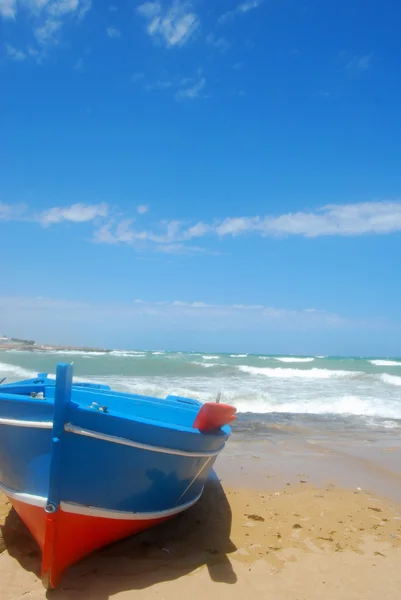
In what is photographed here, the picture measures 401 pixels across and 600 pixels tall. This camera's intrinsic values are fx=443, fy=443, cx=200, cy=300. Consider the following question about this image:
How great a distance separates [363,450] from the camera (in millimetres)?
9156

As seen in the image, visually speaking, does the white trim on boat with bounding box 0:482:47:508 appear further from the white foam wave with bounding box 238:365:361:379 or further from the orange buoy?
the white foam wave with bounding box 238:365:361:379

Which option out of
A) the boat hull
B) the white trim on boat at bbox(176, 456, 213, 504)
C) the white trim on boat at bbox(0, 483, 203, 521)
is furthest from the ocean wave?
the boat hull

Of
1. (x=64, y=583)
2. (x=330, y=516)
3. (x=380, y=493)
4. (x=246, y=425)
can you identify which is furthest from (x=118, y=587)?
(x=246, y=425)

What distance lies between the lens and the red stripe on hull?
152 inches

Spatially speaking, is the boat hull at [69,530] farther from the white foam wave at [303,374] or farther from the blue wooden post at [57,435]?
the white foam wave at [303,374]

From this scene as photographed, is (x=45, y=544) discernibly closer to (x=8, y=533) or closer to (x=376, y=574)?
(x=8, y=533)

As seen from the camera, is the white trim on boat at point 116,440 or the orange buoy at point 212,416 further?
the orange buoy at point 212,416

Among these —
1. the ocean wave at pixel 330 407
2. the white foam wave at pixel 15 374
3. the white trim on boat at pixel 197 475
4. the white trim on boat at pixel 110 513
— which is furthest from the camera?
the white foam wave at pixel 15 374

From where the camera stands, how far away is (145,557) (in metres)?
4.39

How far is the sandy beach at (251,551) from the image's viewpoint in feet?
12.8

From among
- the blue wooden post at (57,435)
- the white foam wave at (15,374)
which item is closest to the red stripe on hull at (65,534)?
the blue wooden post at (57,435)

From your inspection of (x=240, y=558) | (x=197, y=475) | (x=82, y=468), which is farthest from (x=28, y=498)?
(x=240, y=558)

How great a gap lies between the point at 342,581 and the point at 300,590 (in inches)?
17.7

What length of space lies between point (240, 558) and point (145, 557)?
37.2 inches
